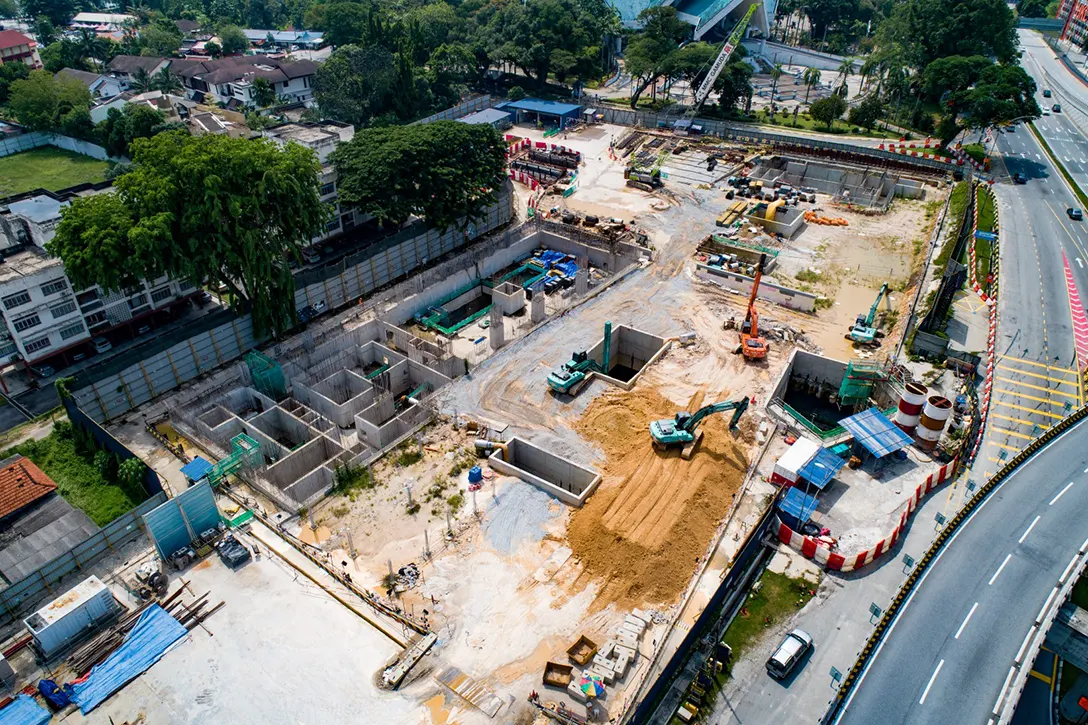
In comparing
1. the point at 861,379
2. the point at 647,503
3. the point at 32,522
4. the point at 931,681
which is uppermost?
the point at 861,379

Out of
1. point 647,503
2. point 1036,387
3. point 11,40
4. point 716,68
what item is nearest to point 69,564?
point 647,503

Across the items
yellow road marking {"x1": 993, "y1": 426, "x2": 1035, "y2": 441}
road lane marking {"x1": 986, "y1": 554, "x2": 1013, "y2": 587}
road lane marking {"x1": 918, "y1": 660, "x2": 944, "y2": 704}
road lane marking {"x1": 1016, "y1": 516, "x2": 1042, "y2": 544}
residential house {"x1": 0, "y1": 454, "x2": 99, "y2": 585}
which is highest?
road lane marking {"x1": 1016, "y1": 516, "x2": 1042, "y2": 544}

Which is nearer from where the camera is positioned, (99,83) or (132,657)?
(132,657)

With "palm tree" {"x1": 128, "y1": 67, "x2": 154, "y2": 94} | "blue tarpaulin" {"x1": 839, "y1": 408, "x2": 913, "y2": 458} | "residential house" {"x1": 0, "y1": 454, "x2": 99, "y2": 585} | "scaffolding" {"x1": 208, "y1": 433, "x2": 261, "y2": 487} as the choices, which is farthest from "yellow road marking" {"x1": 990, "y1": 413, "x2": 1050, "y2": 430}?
"palm tree" {"x1": 128, "y1": 67, "x2": 154, "y2": 94}

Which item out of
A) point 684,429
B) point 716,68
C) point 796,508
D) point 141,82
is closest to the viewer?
point 796,508

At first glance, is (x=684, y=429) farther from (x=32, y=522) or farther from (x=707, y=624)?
(x=32, y=522)

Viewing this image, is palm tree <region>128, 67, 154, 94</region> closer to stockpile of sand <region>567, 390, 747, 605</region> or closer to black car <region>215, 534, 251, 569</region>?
black car <region>215, 534, 251, 569</region>

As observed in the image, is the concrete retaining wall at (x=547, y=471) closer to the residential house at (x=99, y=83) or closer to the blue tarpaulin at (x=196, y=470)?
the blue tarpaulin at (x=196, y=470)

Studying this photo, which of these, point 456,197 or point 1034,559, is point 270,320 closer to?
point 456,197
